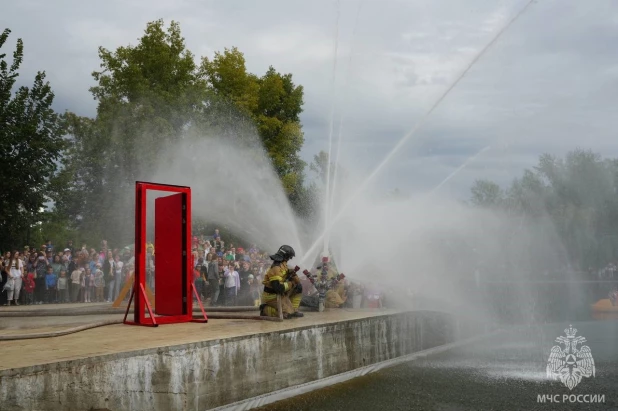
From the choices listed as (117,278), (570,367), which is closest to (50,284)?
(117,278)

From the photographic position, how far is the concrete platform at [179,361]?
23.9 feet

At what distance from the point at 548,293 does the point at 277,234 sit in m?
28.5

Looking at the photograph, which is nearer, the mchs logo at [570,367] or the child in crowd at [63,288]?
the mchs logo at [570,367]

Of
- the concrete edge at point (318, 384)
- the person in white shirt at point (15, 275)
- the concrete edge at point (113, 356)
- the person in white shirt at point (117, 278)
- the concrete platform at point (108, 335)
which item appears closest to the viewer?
the concrete edge at point (113, 356)

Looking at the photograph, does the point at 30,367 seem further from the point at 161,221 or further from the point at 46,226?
the point at 46,226

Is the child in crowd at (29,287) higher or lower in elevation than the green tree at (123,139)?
lower

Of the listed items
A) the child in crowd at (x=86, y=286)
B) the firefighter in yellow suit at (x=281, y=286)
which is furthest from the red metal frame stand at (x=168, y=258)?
the child in crowd at (x=86, y=286)

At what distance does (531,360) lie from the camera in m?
15.0

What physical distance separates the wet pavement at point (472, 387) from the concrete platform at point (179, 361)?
2.00 ft

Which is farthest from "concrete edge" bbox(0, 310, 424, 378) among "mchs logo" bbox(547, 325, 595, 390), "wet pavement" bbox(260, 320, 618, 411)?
"mchs logo" bbox(547, 325, 595, 390)

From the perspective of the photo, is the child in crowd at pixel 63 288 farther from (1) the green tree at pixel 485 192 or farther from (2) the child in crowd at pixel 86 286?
(1) the green tree at pixel 485 192

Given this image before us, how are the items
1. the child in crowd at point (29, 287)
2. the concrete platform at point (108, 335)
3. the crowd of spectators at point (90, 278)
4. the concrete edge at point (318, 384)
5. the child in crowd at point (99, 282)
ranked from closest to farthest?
the concrete platform at point (108, 335) → the concrete edge at point (318, 384) → the crowd of spectators at point (90, 278) → the child in crowd at point (29, 287) → the child in crowd at point (99, 282)

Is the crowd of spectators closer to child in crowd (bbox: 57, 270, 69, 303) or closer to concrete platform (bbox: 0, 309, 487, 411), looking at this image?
child in crowd (bbox: 57, 270, 69, 303)

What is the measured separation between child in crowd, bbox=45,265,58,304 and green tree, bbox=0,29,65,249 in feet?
16.7
